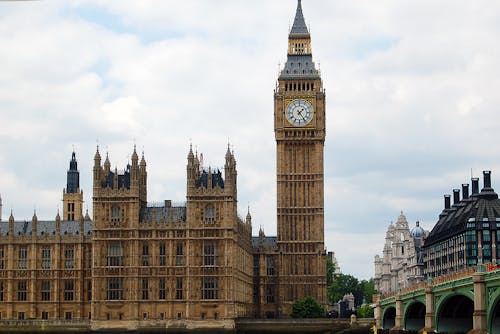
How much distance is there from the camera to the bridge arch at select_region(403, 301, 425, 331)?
103 meters

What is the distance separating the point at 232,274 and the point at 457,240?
42800 millimetres

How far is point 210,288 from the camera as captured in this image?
123875 millimetres

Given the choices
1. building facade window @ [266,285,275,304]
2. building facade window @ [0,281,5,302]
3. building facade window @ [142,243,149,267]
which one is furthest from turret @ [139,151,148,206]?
building facade window @ [266,285,275,304]

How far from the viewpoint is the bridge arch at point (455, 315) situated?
82500 mm

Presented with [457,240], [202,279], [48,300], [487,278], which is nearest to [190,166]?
[202,279]

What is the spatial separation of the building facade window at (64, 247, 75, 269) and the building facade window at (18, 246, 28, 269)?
17.4 feet

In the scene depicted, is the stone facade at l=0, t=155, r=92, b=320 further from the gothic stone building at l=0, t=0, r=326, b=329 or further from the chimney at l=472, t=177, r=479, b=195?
the chimney at l=472, t=177, r=479, b=195

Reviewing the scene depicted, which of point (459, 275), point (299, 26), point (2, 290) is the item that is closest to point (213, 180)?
point (2, 290)

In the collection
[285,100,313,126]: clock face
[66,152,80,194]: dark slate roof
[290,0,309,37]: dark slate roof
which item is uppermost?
[290,0,309,37]: dark slate roof

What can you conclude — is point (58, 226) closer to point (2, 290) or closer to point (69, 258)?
point (69, 258)

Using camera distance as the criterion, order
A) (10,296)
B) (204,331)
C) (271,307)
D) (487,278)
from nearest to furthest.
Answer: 1. (487,278)
2. (204,331)
3. (10,296)
4. (271,307)

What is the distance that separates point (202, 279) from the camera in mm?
123938

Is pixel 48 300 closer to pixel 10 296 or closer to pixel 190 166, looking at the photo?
pixel 10 296

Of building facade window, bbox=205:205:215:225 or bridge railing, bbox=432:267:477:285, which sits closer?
bridge railing, bbox=432:267:477:285
